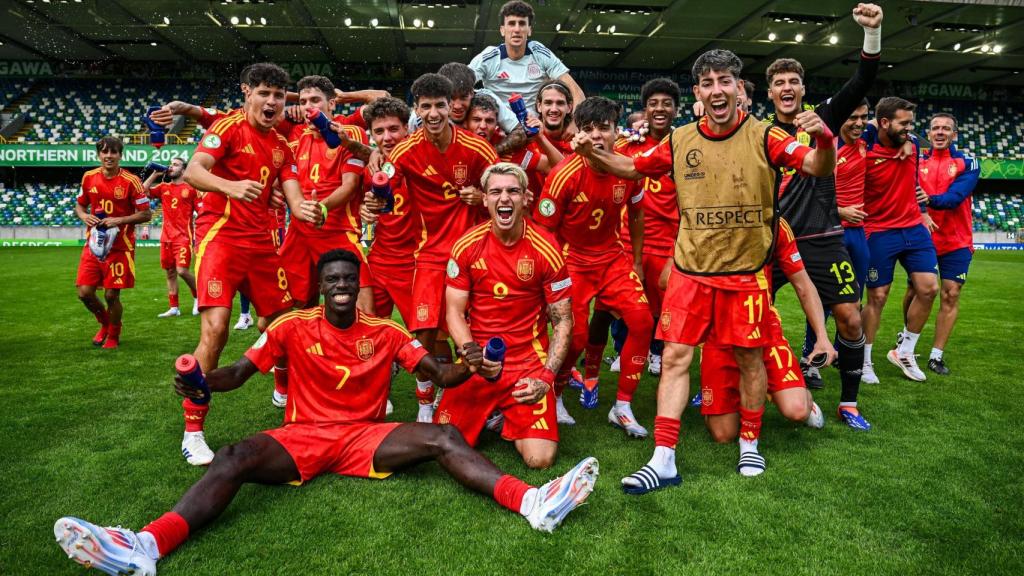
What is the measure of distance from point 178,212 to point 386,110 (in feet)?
22.4

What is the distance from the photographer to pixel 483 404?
434 cm

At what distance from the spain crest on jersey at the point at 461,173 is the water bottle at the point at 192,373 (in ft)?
8.01

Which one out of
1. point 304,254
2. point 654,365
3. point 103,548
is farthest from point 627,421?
point 103,548

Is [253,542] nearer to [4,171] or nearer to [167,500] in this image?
[167,500]

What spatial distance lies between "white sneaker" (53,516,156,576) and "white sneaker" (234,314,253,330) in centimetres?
665

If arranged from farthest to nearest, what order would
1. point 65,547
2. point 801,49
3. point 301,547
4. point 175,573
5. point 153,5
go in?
point 801,49 → point 153,5 → point 301,547 → point 175,573 → point 65,547

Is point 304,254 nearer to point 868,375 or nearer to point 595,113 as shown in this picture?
point 595,113

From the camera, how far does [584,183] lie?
16.5ft

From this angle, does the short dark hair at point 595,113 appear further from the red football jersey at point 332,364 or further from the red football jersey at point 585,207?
the red football jersey at point 332,364

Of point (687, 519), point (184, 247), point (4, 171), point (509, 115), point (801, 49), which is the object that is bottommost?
point (687, 519)

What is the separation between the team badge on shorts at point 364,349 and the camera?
3939 mm

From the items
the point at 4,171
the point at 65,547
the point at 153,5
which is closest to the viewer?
the point at 65,547

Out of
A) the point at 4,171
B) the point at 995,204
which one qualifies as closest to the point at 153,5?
the point at 4,171

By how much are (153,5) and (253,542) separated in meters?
28.8
